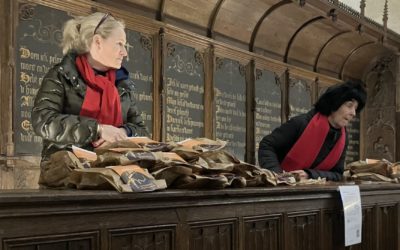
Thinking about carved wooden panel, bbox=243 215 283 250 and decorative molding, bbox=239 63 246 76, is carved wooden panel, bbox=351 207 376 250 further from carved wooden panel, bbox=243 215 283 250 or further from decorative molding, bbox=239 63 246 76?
decorative molding, bbox=239 63 246 76

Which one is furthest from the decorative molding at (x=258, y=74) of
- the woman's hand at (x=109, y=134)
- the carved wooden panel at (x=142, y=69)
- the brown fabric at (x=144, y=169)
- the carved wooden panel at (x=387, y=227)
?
the brown fabric at (x=144, y=169)

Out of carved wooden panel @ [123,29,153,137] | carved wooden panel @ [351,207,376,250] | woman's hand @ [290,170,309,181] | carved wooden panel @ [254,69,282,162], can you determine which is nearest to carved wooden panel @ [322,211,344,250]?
carved wooden panel @ [351,207,376,250]

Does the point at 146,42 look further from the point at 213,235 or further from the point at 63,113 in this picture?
the point at 213,235

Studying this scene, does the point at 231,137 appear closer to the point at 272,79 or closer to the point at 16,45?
the point at 272,79

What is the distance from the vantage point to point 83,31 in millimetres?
2516

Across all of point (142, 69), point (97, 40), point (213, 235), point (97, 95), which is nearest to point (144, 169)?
point (213, 235)

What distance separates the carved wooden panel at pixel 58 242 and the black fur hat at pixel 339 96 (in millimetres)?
2597

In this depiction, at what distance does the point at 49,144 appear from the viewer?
8.07 ft

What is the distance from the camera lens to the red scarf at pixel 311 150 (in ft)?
12.6

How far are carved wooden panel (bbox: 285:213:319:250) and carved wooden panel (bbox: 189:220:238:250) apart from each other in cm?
39

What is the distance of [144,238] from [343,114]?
2445 mm

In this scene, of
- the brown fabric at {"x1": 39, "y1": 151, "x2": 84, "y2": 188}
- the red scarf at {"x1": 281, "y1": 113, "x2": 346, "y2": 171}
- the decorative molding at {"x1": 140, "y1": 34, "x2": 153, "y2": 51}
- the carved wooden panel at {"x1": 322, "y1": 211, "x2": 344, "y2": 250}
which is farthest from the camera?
the decorative molding at {"x1": 140, "y1": 34, "x2": 153, "y2": 51}

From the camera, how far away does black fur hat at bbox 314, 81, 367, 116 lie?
385cm

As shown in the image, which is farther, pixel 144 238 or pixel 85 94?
pixel 85 94
